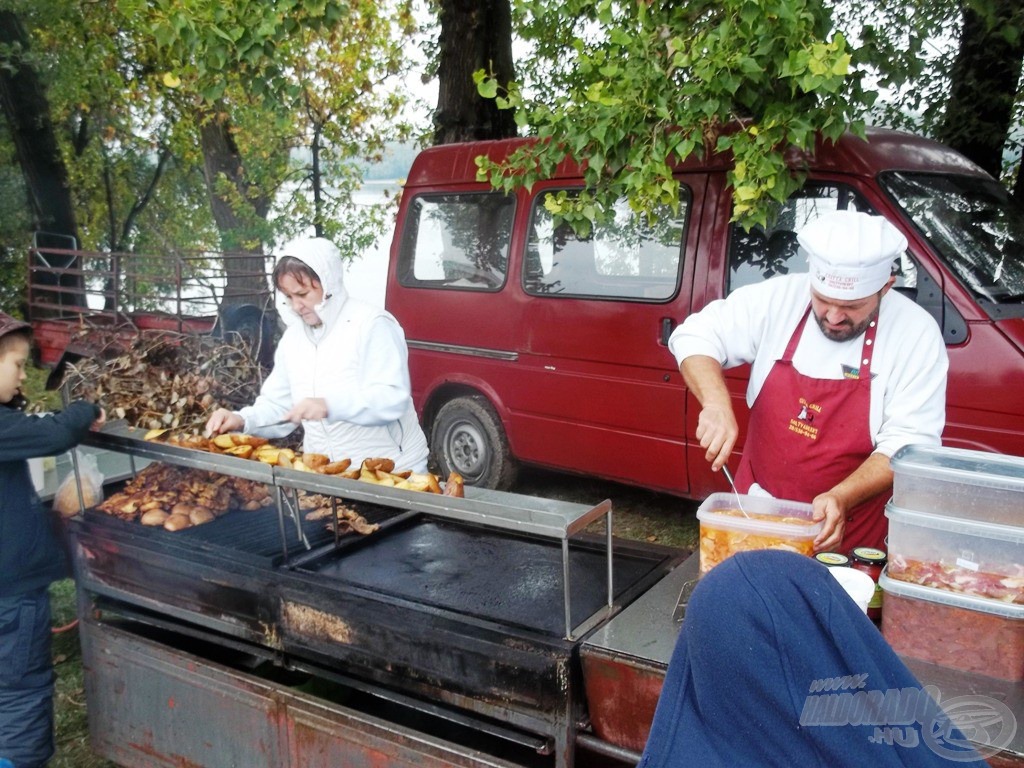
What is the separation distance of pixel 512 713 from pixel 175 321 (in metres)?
7.33

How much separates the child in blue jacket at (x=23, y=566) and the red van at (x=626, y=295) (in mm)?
3045

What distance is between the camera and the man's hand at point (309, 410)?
311 cm

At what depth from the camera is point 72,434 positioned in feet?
9.95

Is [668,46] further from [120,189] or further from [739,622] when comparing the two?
[120,189]

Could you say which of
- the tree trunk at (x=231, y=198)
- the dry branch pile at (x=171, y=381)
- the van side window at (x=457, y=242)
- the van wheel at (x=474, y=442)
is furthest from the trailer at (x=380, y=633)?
the tree trunk at (x=231, y=198)

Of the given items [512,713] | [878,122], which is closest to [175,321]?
[878,122]

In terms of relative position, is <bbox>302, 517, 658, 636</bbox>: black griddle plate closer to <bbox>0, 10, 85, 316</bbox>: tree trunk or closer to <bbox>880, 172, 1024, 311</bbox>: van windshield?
<bbox>880, 172, 1024, 311</bbox>: van windshield

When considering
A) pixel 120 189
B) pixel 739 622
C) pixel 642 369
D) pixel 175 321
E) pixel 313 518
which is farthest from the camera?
pixel 120 189

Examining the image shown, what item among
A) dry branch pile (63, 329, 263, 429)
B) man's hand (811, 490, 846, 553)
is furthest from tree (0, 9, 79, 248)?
man's hand (811, 490, 846, 553)

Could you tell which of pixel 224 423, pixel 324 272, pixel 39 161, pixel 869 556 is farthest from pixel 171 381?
pixel 39 161

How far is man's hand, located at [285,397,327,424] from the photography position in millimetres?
3111

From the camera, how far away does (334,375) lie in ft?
11.1

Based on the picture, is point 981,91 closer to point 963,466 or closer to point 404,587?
point 963,466

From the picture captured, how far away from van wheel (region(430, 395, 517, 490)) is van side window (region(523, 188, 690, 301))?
104 cm
